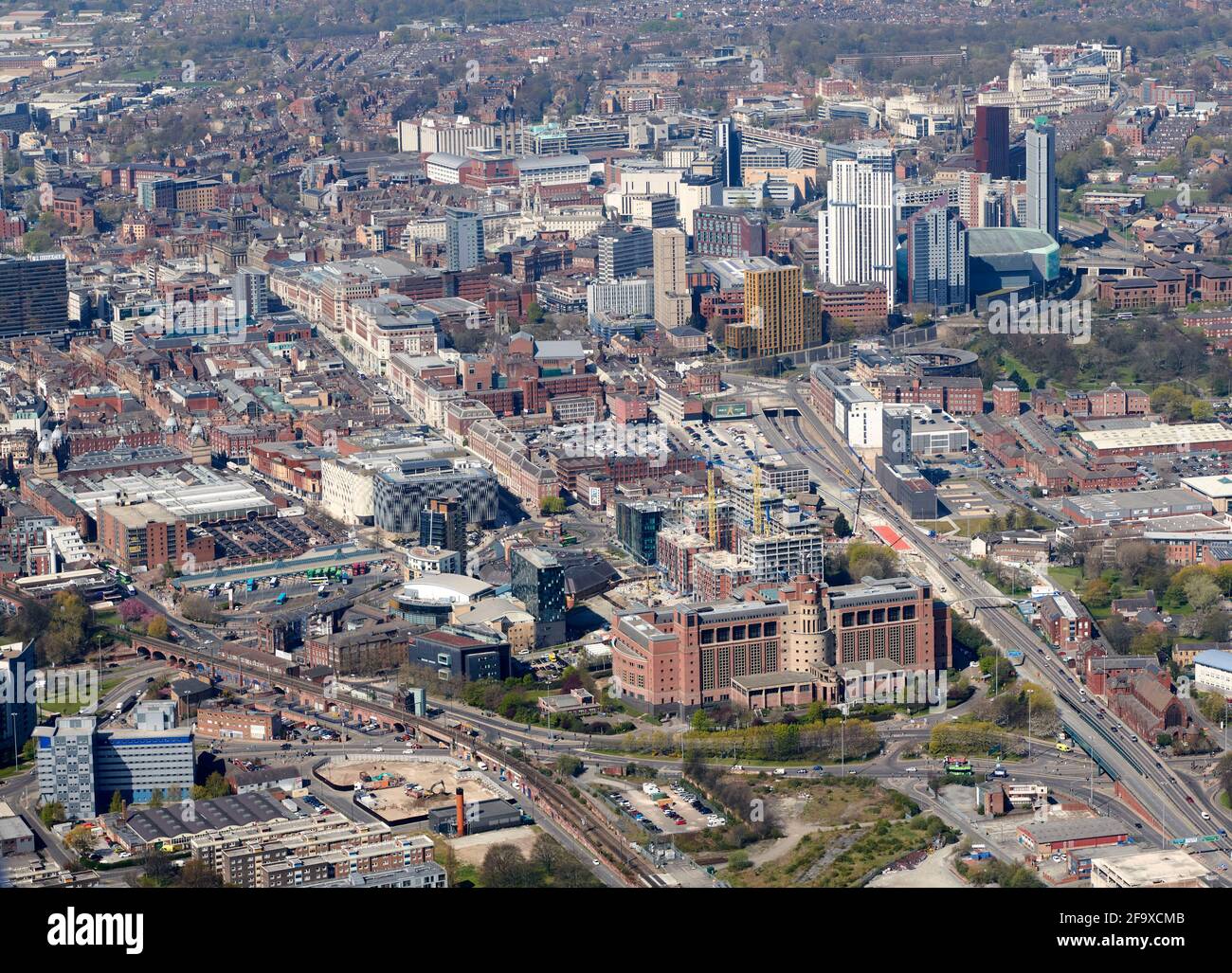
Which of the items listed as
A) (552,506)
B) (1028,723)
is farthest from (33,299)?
(1028,723)

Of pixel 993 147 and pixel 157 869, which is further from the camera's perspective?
pixel 993 147

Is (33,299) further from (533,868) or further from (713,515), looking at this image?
(533,868)

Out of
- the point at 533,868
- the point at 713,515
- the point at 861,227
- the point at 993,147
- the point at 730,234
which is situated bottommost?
the point at 533,868

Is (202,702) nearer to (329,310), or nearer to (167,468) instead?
(167,468)

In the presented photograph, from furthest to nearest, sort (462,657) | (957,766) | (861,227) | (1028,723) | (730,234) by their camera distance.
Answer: (730,234) < (861,227) < (462,657) < (1028,723) < (957,766)

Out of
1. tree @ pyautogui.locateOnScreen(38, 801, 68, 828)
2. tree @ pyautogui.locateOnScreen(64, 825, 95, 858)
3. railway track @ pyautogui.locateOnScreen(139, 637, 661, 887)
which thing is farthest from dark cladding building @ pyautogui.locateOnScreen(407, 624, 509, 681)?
tree @ pyautogui.locateOnScreen(64, 825, 95, 858)
